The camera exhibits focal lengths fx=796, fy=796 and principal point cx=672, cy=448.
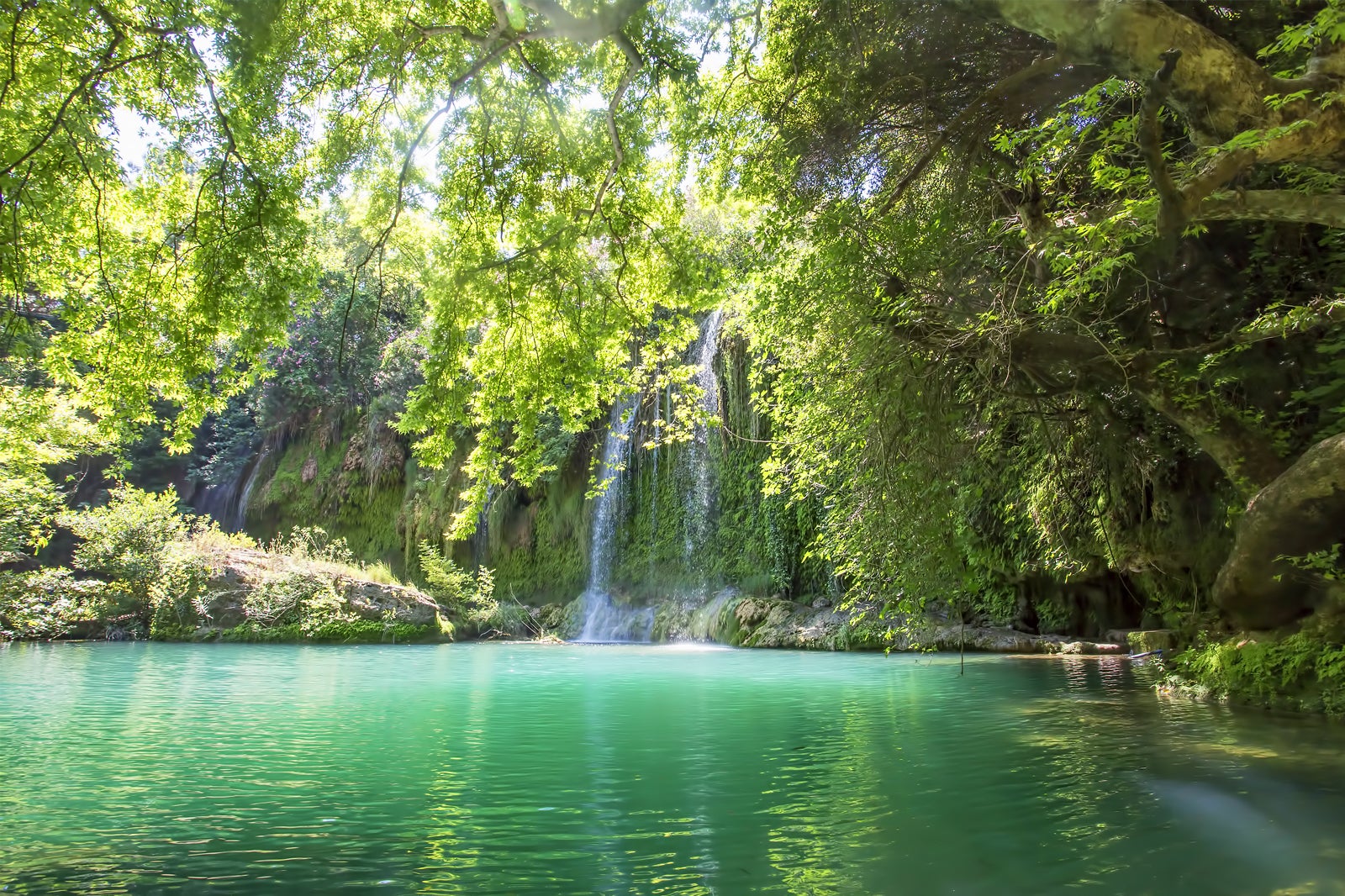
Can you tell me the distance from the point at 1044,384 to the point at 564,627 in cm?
1495

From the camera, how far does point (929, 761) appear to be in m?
4.71

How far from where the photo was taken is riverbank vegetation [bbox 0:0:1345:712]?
5453 millimetres

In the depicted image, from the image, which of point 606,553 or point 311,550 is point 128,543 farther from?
point 606,553

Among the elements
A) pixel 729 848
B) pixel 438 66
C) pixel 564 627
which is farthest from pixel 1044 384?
pixel 564 627

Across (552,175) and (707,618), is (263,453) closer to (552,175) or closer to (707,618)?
(707,618)

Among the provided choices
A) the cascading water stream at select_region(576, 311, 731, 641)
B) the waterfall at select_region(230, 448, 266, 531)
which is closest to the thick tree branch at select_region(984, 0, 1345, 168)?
the cascading water stream at select_region(576, 311, 731, 641)

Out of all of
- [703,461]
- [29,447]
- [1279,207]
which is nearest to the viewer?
[1279,207]

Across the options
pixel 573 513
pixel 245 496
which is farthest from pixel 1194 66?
pixel 245 496

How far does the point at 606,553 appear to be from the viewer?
69.1 ft

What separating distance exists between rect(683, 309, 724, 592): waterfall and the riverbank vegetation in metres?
7.76

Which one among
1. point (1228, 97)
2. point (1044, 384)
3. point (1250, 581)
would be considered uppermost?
point (1228, 97)

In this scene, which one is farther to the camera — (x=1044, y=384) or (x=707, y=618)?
(x=707, y=618)

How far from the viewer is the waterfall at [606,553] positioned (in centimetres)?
1939

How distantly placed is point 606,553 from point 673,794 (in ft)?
56.2
